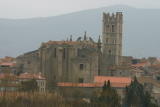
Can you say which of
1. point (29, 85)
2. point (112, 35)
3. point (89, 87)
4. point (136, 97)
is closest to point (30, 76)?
point (89, 87)

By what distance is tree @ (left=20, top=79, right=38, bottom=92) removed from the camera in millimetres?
70938

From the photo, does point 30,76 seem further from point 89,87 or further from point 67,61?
point 89,87

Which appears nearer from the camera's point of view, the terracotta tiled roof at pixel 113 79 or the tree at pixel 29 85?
the tree at pixel 29 85

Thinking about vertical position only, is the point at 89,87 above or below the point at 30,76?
below

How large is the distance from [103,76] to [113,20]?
16.0 metres

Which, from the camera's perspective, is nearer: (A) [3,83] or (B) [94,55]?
(A) [3,83]

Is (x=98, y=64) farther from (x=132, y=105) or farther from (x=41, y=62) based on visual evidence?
(x=132, y=105)

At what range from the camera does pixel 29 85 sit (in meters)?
72.1

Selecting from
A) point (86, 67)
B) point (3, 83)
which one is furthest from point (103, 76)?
point (3, 83)

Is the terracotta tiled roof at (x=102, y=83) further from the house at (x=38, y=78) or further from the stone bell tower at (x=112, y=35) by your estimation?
the stone bell tower at (x=112, y=35)

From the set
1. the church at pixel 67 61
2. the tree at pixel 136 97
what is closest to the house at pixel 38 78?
the church at pixel 67 61

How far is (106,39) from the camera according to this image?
96.1 m

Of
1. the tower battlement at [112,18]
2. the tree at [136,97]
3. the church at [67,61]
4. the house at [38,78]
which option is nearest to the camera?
the tree at [136,97]

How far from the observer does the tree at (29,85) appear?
7094 centimetres
